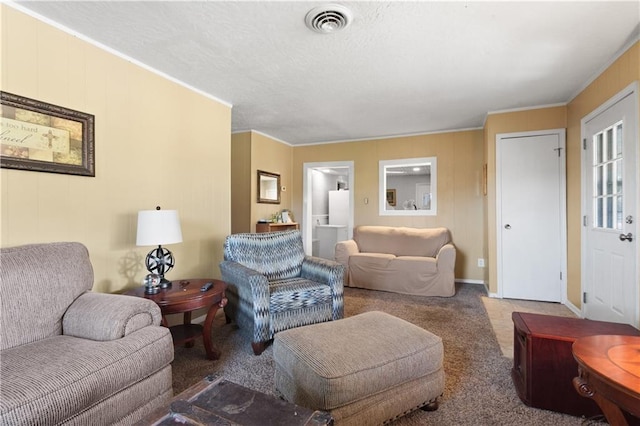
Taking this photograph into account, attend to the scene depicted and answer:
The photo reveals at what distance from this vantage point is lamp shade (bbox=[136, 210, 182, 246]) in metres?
2.10

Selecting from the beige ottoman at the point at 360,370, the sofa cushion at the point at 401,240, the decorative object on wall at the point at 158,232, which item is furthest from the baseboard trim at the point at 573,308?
the decorative object on wall at the point at 158,232

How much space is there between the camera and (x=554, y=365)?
161cm

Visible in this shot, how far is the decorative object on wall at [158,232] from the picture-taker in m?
2.10

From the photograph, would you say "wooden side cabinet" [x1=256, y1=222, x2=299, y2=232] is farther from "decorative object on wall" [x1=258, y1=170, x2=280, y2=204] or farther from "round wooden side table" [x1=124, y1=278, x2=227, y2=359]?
"round wooden side table" [x1=124, y1=278, x2=227, y2=359]

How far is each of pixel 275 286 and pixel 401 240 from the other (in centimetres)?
254

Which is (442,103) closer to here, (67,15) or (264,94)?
(264,94)

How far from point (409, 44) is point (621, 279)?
248cm

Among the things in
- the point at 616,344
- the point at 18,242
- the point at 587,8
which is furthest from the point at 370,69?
the point at 18,242

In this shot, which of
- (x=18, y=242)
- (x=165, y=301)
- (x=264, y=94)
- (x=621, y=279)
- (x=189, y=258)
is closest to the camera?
(x=18, y=242)

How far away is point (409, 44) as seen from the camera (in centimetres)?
224

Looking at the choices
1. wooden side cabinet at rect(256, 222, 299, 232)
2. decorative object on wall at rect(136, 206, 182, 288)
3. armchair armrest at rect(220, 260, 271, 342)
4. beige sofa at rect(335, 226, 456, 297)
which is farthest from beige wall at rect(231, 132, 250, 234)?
decorative object on wall at rect(136, 206, 182, 288)

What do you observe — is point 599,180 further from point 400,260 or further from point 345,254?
point 345,254

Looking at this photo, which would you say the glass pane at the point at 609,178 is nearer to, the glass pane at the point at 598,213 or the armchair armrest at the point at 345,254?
the glass pane at the point at 598,213

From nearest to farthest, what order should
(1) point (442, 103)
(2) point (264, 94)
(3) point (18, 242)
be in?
(3) point (18, 242)
(2) point (264, 94)
(1) point (442, 103)
